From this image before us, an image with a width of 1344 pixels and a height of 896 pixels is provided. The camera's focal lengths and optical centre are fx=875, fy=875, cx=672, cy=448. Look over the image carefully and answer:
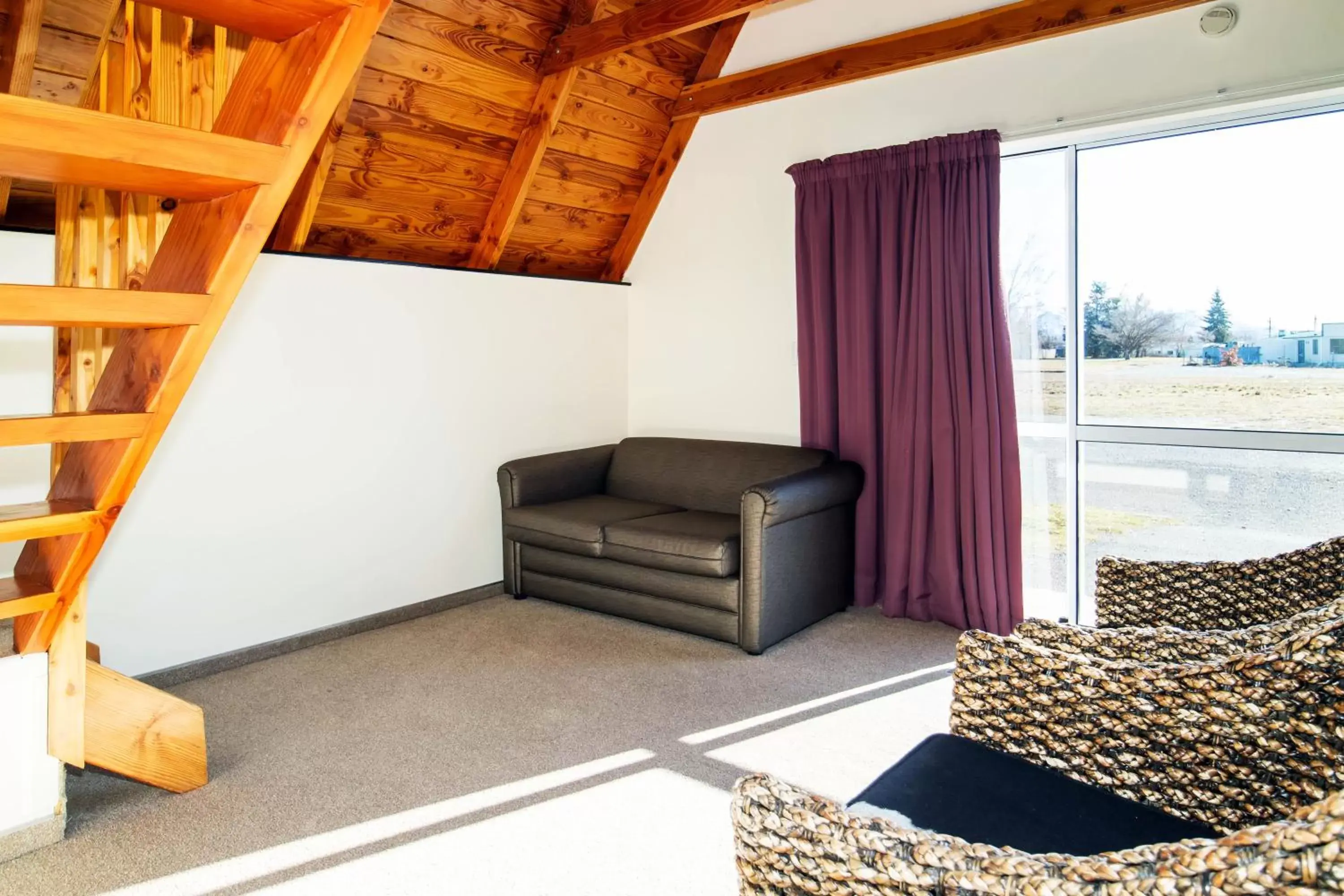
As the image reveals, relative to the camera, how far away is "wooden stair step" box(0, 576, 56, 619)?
2021 millimetres

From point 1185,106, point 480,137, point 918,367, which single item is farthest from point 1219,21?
point 480,137

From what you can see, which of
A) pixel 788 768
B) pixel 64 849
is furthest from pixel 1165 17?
pixel 64 849

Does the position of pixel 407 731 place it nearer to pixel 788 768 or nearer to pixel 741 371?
pixel 788 768

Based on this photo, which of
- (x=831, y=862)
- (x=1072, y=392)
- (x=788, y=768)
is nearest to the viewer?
(x=831, y=862)

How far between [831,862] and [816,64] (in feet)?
12.9

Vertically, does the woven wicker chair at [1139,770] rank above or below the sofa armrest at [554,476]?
below

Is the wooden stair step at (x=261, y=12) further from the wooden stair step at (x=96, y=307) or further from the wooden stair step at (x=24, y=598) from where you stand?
the wooden stair step at (x=24, y=598)

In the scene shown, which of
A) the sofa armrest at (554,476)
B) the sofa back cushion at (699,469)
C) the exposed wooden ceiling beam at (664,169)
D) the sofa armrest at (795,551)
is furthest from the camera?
the exposed wooden ceiling beam at (664,169)

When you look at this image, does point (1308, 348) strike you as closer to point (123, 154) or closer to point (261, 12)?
point (261, 12)

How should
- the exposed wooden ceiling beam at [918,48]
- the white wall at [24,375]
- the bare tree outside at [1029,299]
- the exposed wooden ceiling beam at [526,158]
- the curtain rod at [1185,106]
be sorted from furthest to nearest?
1. the exposed wooden ceiling beam at [526,158]
2. the bare tree outside at [1029,299]
3. the exposed wooden ceiling beam at [918,48]
4. the curtain rod at [1185,106]
5. the white wall at [24,375]

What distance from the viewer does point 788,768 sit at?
8.48 feet

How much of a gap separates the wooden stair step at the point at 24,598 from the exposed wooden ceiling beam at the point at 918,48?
145 inches

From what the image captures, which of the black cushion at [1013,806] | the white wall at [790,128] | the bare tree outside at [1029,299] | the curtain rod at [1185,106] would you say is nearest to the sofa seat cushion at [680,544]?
the white wall at [790,128]

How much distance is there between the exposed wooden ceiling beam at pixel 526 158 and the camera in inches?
158
